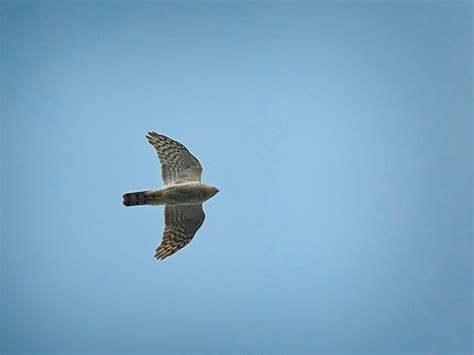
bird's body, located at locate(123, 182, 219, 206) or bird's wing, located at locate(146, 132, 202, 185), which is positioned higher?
bird's wing, located at locate(146, 132, 202, 185)

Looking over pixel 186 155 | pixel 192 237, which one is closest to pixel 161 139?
pixel 186 155

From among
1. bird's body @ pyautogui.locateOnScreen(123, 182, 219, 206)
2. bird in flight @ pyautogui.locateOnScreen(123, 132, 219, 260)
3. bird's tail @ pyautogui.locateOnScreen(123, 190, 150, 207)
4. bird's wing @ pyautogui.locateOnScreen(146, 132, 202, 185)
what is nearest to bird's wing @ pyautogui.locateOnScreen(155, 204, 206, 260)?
bird in flight @ pyautogui.locateOnScreen(123, 132, 219, 260)

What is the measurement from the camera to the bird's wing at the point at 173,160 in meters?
9.95

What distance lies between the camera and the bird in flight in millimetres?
9695

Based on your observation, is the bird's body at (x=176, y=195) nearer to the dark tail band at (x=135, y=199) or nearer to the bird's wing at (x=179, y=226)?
the dark tail band at (x=135, y=199)

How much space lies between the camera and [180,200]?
9.68m

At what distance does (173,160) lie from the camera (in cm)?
1004

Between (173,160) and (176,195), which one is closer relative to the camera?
(176,195)

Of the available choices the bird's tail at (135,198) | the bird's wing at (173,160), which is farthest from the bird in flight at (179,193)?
the bird's tail at (135,198)

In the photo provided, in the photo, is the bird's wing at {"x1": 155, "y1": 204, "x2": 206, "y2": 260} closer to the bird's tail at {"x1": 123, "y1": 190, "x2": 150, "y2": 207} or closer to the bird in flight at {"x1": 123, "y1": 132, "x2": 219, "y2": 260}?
the bird in flight at {"x1": 123, "y1": 132, "x2": 219, "y2": 260}

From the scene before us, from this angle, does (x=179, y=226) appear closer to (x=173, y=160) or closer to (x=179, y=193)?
(x=179, y=193)

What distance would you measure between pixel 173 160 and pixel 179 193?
2.51ft

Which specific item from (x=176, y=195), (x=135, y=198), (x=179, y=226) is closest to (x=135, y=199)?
(x=135, y=198)

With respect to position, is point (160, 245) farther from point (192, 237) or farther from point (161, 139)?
point (161, 139)
